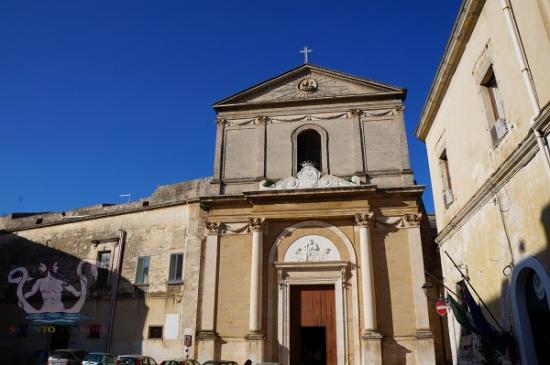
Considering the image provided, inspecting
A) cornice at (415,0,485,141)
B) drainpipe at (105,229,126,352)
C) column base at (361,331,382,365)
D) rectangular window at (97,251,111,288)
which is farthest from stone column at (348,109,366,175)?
rectangular window at (97,251,111,288)

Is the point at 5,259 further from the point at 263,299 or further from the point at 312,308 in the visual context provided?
the point at 312,308

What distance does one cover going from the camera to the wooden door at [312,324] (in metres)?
16.2

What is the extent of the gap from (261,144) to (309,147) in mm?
2256

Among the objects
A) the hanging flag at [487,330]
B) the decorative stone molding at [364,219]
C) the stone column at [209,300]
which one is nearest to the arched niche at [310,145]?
the decorative stone molding at [364,219]

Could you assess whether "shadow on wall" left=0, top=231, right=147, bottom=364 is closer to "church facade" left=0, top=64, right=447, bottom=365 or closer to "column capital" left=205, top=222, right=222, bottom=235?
"church facade" left=0, top=64, right=447, bottom=365

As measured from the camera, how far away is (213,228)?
17.9m

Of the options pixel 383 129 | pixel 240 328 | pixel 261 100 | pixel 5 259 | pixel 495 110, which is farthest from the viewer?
pixel 5 259

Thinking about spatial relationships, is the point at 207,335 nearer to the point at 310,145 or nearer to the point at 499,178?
the point at 310,145

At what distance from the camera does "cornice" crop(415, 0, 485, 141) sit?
9477mm

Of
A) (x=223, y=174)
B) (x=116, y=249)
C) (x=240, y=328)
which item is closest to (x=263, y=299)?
(x=240, y=328)

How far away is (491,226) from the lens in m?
9.23

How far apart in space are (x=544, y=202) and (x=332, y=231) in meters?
10.6

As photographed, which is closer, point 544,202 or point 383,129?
point 544,202

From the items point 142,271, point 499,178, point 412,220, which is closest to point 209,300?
point 142,271
